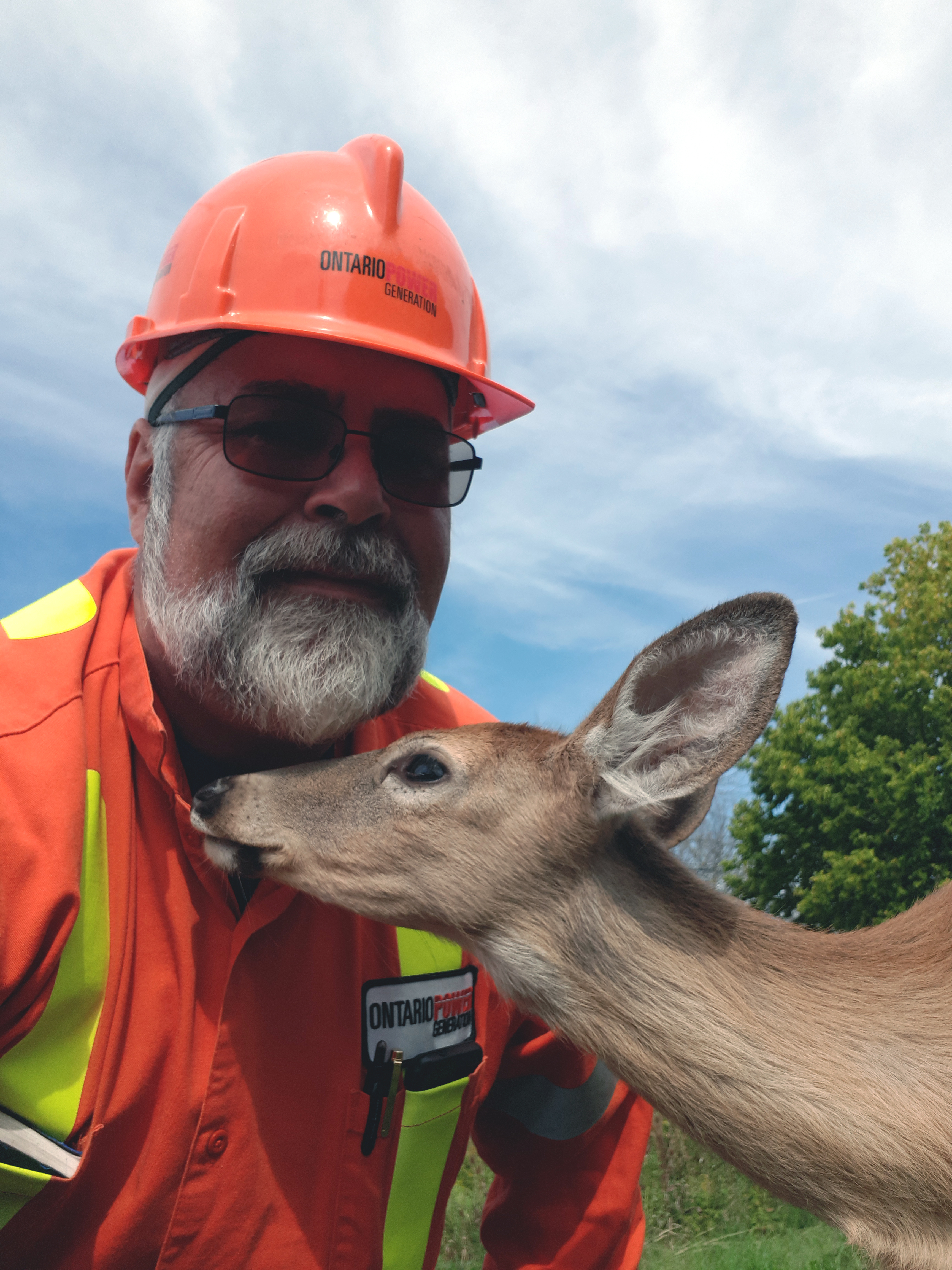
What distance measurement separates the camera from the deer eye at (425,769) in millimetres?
3186

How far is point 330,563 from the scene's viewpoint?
11.0ft

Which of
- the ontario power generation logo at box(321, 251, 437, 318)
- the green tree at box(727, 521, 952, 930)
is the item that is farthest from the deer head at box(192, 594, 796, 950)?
the green tree at box(727, 521, 952, 930)

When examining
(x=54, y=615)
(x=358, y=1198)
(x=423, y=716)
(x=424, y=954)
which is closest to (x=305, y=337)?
(x=54, y=615)

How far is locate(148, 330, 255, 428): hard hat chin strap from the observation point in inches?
140

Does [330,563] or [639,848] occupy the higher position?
[330,563]

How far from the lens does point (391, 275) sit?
3.68 meters

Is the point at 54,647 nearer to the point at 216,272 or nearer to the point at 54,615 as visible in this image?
the point at 54,615

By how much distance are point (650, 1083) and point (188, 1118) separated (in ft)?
4.37

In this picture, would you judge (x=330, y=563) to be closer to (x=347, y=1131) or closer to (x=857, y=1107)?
(x=347, y=1131)

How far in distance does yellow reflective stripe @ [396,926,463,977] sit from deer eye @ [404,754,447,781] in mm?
545

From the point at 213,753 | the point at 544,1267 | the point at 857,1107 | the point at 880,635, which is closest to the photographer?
the point at 857,1107

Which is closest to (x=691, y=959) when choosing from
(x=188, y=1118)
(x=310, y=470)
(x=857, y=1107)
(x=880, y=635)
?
(x=857, y=1107)

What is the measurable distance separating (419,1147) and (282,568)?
79.8 inches

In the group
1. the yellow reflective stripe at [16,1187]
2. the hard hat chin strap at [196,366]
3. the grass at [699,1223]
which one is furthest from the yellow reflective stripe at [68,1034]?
the grass at [699,1223]
